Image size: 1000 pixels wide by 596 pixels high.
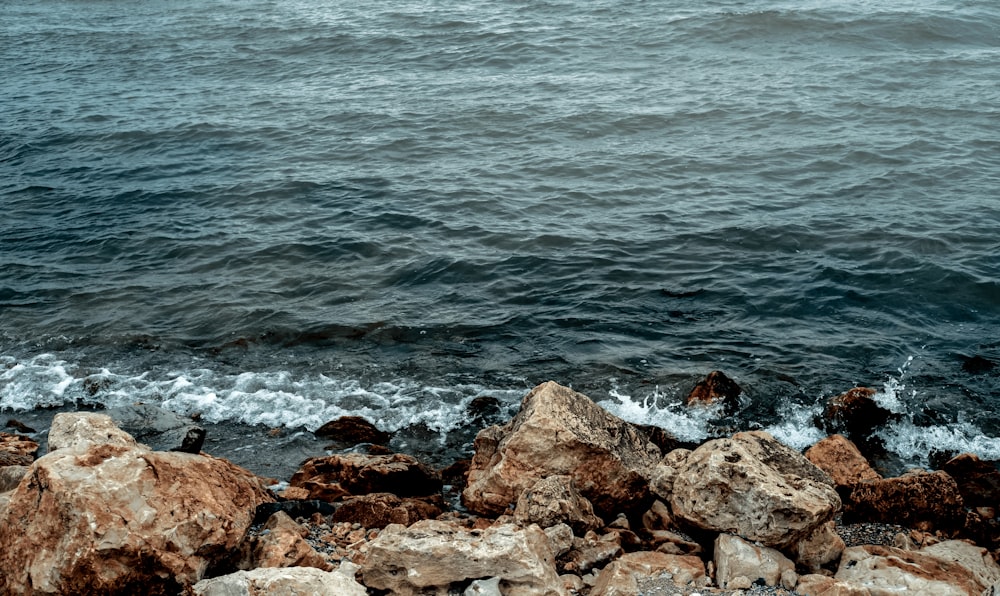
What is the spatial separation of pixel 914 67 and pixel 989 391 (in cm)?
2073

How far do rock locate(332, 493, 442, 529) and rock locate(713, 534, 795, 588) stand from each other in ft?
10.4

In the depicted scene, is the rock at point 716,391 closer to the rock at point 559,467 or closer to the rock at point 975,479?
the rock at point 975,479

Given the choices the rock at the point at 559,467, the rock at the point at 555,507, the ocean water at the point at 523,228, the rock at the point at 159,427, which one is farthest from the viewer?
the ocean water at the point at 523,228

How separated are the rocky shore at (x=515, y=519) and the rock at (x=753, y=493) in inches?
0.8

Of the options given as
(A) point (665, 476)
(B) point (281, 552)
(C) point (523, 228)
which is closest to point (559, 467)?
(A) point (665, 476)

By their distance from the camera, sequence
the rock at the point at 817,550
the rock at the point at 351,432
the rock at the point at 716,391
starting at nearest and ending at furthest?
the rock at the point at 817,550
the rock at the point at 351,432
the rock at the point at 716,391

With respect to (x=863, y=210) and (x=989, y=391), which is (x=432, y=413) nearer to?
(x=989, y=391)

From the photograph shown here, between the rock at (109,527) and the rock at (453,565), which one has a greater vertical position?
the rock at (109,527)

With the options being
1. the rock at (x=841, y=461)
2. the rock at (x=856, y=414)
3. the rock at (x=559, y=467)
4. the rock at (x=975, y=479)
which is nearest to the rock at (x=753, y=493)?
the rock at (x=559, y=467)

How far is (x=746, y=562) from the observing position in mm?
8008

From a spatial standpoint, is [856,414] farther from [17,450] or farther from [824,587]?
[17,450]

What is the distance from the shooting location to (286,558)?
7875 mm

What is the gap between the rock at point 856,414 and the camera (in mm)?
12234

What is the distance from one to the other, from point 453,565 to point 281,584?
1458 millimetres
